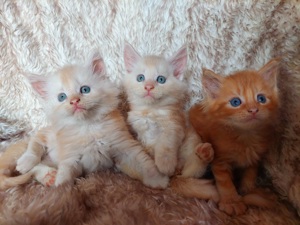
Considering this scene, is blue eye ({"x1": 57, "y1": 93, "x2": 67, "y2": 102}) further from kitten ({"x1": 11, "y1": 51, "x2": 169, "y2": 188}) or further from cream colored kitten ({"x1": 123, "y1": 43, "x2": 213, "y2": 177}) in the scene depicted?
cream colored kitten ({"x1": 123, "y1": 43, "x2": 213, "y2": 177})

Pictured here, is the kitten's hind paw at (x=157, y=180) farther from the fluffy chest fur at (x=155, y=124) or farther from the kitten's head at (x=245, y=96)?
the kitten's head at (x=245, y=96)

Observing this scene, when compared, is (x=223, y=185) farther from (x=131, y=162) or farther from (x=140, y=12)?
(x=140, y=12)

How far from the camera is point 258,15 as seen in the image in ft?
3.72

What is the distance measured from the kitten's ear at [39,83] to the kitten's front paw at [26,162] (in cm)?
18

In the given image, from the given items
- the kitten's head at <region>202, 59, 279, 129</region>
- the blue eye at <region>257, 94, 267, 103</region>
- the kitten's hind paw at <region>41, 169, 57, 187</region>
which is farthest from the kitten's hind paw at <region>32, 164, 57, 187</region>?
the blue eye at <region>257, 94, 267, 103</region>

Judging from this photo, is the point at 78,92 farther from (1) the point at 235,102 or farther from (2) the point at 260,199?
(2) the point at 260,199

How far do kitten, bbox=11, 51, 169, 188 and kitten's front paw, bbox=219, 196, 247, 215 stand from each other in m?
0.16

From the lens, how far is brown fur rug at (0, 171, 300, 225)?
89cm

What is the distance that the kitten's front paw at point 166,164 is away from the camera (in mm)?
983

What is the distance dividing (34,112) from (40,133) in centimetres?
21

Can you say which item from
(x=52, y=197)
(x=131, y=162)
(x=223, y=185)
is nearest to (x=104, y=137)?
(x=131, y=162)

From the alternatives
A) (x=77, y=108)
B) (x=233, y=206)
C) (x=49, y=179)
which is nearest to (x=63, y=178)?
(x=49, y=179)

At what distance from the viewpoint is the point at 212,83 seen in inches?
40.7

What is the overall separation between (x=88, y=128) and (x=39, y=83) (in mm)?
200
